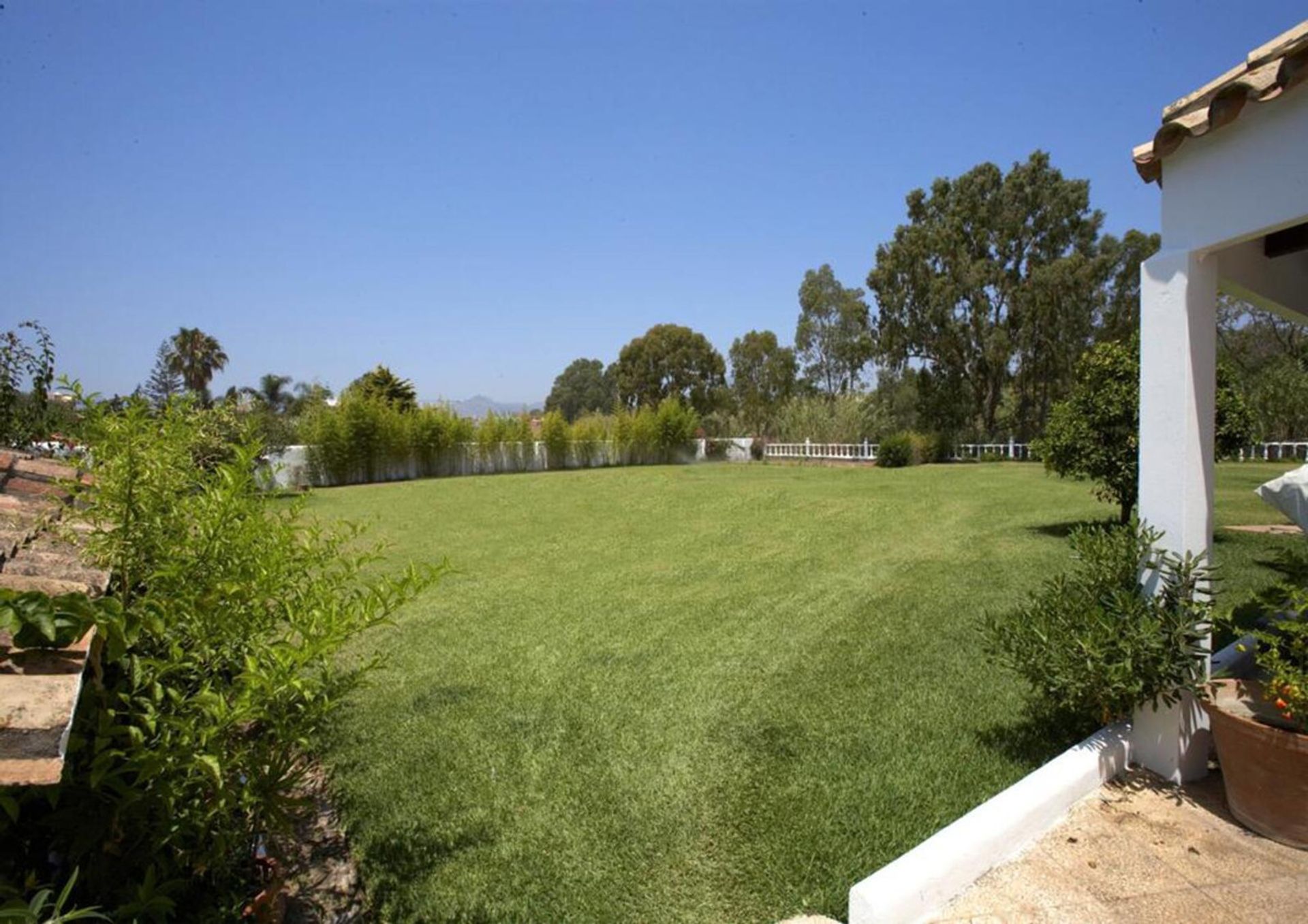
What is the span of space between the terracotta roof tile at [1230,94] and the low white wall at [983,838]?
7.12 feet

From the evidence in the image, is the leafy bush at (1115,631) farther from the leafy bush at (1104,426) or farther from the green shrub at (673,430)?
the green shrub at (673,430)

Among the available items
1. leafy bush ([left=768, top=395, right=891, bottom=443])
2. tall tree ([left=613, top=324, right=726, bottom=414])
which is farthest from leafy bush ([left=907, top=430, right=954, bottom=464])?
tall tree ([left=613, top=324, right=726, bottom=414])

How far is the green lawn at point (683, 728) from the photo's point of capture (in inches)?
93.1

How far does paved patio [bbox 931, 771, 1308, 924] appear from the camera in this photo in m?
1.92

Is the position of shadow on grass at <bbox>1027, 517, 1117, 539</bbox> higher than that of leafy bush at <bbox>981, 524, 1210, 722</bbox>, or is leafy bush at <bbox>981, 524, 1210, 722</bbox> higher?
leafy bush at <bbox>981, 524, 1210, 722</bbox>

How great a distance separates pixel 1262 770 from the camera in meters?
2.21

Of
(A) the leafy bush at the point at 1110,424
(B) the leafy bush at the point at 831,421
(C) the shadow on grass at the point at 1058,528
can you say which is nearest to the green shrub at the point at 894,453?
(B) the leafy bush at the point at 831,421

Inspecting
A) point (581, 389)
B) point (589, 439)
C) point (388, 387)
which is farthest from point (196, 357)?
point (581, 389)

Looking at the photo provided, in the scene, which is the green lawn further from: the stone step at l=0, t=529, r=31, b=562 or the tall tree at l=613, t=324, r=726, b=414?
the tall tree at l=613, t=324, r=726, b=414

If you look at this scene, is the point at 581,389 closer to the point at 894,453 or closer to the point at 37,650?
the point at 894,453

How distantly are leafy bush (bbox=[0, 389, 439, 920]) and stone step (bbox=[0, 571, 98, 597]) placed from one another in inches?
4.9

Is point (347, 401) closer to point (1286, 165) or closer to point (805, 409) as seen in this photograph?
point (805, 409)

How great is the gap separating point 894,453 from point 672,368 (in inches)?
969

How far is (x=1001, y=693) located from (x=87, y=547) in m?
3.90
